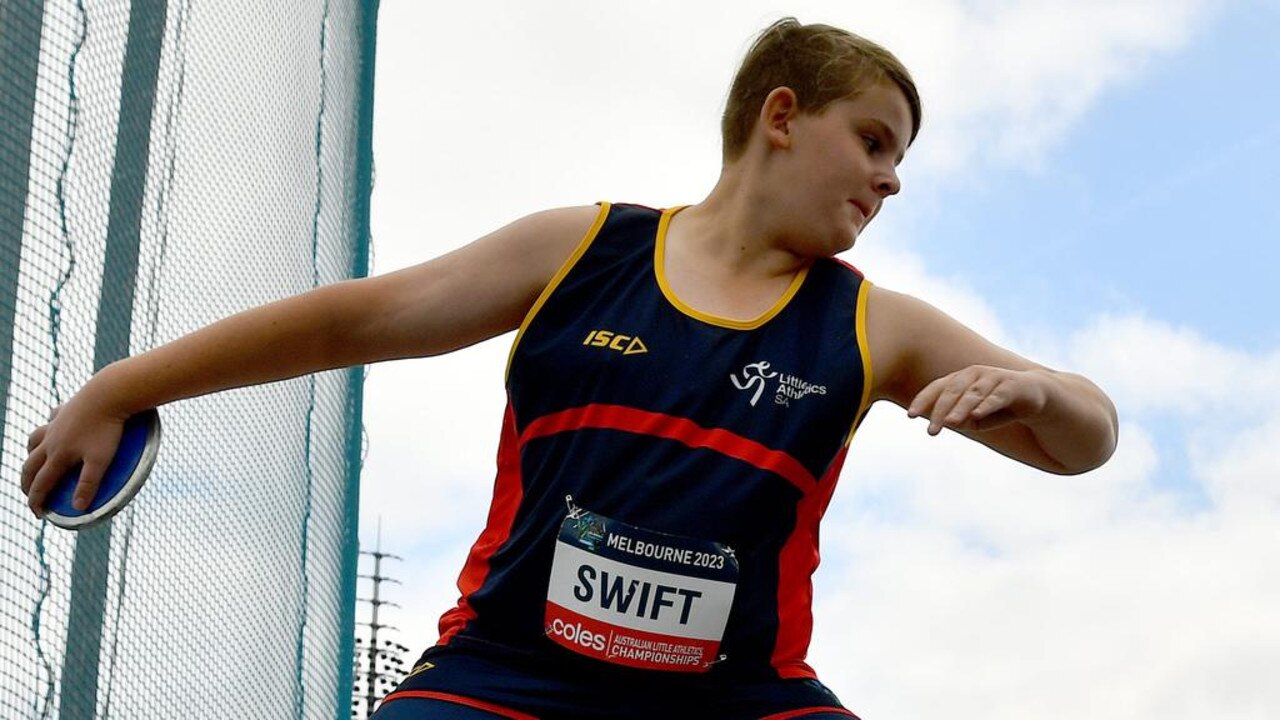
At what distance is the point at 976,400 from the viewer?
1.98m

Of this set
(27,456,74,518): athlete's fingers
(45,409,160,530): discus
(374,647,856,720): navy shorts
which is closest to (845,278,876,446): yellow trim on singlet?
(374,647,856,720): navy shorts

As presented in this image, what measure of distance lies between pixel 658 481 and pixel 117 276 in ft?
3.76

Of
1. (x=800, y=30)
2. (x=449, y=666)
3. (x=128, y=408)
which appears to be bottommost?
(x=449, y=666)

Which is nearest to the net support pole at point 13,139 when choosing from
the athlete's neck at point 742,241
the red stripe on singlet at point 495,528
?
the red stripe on singlet at point 495,528

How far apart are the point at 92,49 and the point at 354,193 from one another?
1500 millimetres

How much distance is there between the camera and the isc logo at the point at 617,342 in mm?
2326

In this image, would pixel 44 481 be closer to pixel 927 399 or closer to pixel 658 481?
pixel 658 481

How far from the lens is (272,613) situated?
3445 mm

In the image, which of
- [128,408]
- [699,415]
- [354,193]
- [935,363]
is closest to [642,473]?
[699,415]

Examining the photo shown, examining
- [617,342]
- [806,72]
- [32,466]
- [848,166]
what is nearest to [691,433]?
[617,342]

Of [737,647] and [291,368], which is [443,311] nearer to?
[291,368]

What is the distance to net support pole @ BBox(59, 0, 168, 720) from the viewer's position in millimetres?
2598

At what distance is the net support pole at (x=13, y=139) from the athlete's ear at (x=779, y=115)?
115cm

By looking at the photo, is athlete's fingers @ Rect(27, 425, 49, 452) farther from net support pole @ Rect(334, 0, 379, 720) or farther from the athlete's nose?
net support pole @ Rect(334, 0, 379, 720)
